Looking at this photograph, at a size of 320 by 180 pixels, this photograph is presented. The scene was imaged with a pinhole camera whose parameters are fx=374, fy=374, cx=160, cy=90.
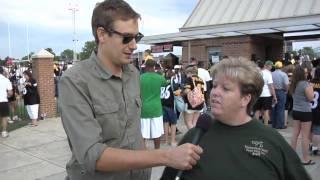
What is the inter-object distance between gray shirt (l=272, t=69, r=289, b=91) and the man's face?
8747mm

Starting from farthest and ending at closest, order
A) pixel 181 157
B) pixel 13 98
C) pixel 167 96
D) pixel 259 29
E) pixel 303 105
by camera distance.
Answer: pixel 259 29 → pixel 13 98 → pixel 167 96 → pixel 303 105 → pixel 181 157

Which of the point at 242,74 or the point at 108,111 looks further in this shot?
the point at 242,74

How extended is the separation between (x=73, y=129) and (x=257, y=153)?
1.05 meters

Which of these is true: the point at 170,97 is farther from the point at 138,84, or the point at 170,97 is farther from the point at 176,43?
the point at 176,43

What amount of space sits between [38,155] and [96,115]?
22.0ft

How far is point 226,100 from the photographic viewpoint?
2.27 meters

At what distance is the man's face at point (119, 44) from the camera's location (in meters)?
1.90

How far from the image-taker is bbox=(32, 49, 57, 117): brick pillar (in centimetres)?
1273

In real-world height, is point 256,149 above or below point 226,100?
below

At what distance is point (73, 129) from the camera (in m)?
1.78

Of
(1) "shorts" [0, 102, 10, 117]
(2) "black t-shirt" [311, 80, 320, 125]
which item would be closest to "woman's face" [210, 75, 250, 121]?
(2) "black t-shirt" [311, 80, 320, 125]

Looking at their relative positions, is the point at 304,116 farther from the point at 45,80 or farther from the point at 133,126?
the point at 45,80

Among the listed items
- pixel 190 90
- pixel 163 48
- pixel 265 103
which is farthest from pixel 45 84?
pixel 163 48

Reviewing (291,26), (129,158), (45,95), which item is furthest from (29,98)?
(129,158)
